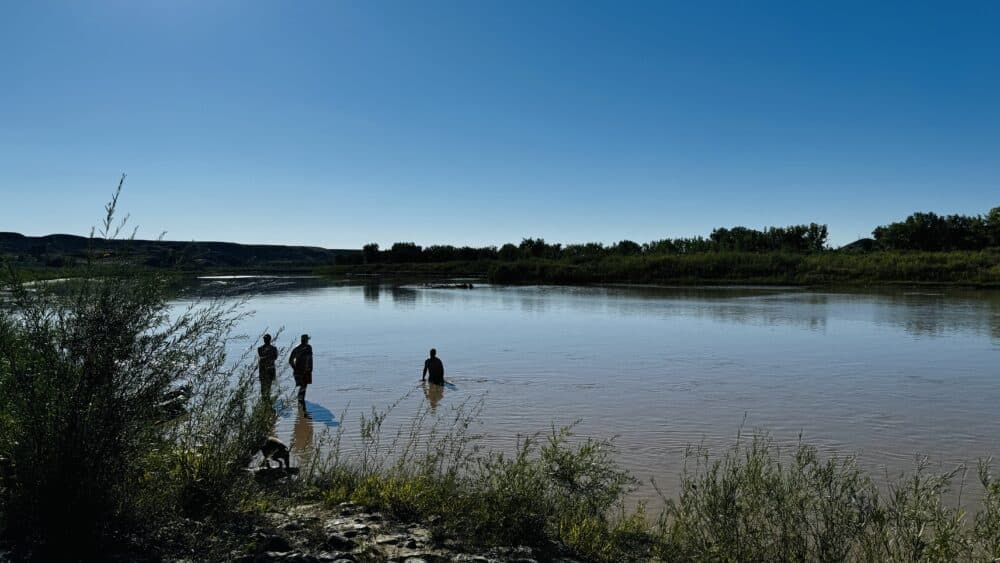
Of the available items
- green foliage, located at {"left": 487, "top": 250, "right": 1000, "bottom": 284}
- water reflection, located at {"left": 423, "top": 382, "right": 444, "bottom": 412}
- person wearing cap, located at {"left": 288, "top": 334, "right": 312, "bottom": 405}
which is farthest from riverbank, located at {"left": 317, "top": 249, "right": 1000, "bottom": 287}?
person wearing cap, located at {"left": 288, "top": 334, "right": 312, "bottom": 405}

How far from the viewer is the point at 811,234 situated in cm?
12238

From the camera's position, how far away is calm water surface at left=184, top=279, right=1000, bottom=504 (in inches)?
465

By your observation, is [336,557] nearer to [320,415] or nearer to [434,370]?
[320,415]

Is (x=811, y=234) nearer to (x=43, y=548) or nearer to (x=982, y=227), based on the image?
(x=982, y=227)

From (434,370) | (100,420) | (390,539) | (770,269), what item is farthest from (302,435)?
(770,269)

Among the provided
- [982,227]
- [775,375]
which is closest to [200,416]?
[775,375]

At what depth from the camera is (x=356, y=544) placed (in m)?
5.26

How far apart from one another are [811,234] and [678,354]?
376 feet

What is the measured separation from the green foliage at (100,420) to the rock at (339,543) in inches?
45.8

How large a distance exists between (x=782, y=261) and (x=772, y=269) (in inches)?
80.4

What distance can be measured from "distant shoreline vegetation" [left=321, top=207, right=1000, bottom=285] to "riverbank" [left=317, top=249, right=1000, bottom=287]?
0.30 feet

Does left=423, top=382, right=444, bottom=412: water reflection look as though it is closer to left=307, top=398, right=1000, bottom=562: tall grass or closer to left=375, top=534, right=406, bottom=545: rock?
left=307, top=398, right=1000, bottom=562: tall grass

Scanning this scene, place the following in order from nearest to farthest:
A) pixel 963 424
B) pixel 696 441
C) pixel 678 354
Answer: pixel 696 441
pixel 963 424
pixel 678 354

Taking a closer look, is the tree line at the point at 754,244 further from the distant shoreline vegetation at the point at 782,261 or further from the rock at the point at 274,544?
the rock at the point at 274,544
